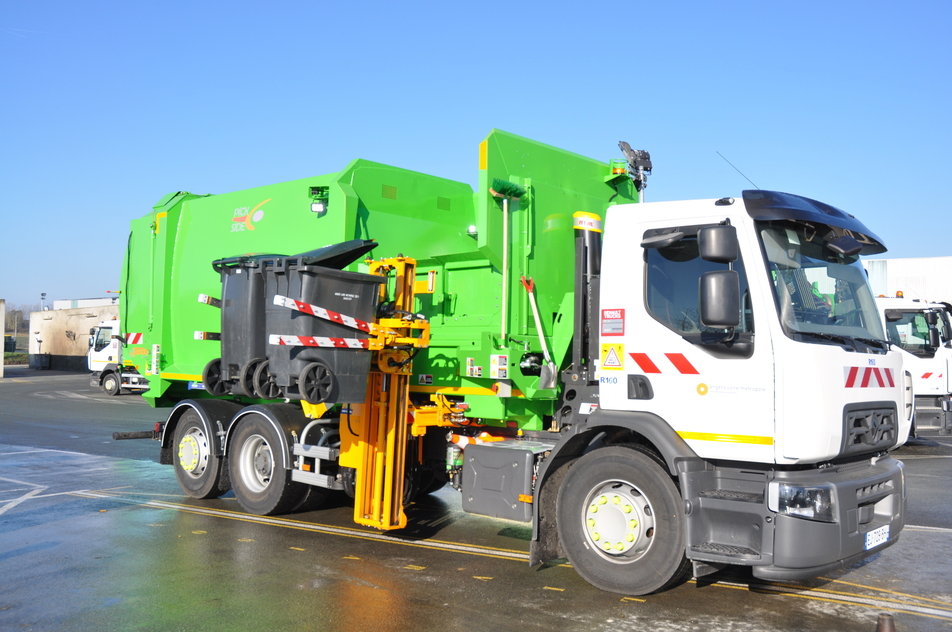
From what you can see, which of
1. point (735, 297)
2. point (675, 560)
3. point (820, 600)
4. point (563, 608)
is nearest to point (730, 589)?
point (820, 600)

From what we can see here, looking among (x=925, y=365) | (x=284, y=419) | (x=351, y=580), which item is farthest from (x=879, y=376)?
(x=925, y=365)

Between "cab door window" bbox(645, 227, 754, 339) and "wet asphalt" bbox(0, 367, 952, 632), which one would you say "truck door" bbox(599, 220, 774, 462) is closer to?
"cab door window" bbox(645, 227, 754, 339)

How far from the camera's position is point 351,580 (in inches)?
232

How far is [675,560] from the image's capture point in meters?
4.99

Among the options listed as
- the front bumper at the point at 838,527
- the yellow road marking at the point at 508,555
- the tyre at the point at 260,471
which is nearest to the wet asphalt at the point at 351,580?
the yellow road marking at the point at 508,555

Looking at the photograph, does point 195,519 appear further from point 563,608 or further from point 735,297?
point 735,297

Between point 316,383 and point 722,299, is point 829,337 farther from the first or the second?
point 316,383

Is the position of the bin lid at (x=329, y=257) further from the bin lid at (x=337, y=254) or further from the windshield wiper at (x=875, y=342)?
the windshield wiper at (x=875, y=342)

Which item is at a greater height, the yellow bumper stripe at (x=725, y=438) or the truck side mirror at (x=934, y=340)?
the truck side mirror at (x=934, y=340)

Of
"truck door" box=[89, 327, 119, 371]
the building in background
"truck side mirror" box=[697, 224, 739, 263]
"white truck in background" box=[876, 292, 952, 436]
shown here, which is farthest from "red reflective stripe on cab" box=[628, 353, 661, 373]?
"truck door" box=[89, 327, 119, 371]

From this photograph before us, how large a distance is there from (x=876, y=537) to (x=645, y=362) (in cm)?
178

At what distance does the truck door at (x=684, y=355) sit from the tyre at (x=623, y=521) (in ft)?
1.19

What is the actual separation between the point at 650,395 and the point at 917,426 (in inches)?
465

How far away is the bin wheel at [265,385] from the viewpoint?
6.91 m
